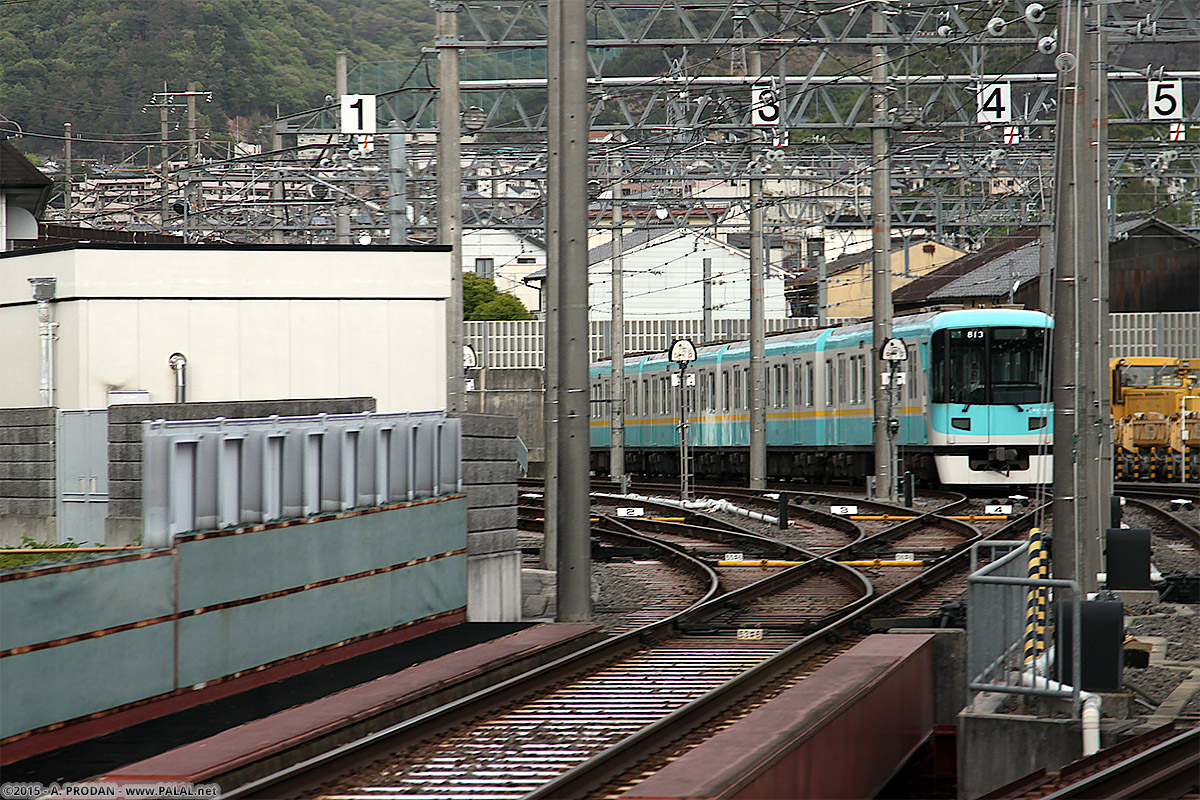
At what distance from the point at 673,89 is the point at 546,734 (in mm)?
19189

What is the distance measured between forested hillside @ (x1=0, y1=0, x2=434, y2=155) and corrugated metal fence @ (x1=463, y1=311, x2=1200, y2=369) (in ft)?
46.7

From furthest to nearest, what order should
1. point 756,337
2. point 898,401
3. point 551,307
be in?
point 756,337 → point 898,401 → point 551,307

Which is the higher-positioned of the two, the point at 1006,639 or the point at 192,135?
the point at 192,135

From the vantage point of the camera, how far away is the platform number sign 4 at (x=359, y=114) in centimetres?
2416

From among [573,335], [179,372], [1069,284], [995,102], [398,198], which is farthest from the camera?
[995,102]

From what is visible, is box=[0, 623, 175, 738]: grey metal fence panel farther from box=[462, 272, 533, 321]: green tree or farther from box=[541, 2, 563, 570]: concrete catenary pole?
box=[462, 272, 533, 321]: green tree

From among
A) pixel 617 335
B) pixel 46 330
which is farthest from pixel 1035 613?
pixel 617 335

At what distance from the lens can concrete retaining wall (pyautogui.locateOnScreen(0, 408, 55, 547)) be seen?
42.7 feet

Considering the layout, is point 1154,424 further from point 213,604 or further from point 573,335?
point 213,604

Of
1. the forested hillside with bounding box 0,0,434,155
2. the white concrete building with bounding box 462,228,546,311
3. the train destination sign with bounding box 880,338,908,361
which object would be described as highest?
the forested hillside with bounding box 0,0,434,155

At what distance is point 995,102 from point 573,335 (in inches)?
581

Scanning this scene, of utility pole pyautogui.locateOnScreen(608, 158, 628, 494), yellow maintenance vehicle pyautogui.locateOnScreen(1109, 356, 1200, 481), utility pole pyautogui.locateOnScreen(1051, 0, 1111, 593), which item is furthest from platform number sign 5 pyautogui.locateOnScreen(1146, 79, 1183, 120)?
utility pole pyautogui.locateOnScreen(1051, 0, 1111, 593)

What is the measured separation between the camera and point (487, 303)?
74.6 metres

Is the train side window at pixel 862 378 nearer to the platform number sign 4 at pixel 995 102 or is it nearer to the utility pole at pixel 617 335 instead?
the platform number sign 4 at pixel 995 102
